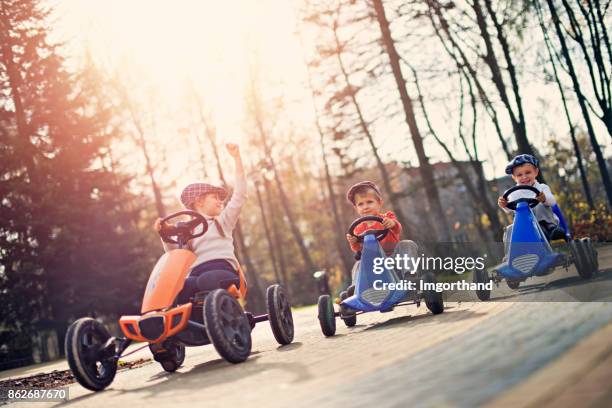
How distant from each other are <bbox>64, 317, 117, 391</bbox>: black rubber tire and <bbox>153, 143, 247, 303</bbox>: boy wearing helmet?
2.42 ft

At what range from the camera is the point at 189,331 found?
5.52 m

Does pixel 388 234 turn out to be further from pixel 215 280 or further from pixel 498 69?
pixel 498 69

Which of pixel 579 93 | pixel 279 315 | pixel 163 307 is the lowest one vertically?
pixel 279 315

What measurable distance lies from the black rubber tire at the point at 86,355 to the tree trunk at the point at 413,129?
47.1 feet

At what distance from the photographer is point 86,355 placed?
5242mm

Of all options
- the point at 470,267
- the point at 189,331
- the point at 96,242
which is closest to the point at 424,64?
the point at 96,242

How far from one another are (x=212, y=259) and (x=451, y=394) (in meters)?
3.98

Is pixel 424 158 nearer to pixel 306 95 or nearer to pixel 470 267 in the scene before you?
pixel 306 95

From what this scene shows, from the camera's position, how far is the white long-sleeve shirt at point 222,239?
19.9 ft

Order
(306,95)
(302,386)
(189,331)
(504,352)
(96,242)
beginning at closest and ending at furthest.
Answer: (504,352), (302,386), (189,331), (96,242), (306,95)

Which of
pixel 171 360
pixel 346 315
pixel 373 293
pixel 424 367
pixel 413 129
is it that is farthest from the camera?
pixel 413 129

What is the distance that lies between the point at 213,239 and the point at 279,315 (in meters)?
0.94

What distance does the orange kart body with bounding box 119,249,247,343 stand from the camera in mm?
5160

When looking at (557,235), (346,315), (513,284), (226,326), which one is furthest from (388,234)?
(226,326)
